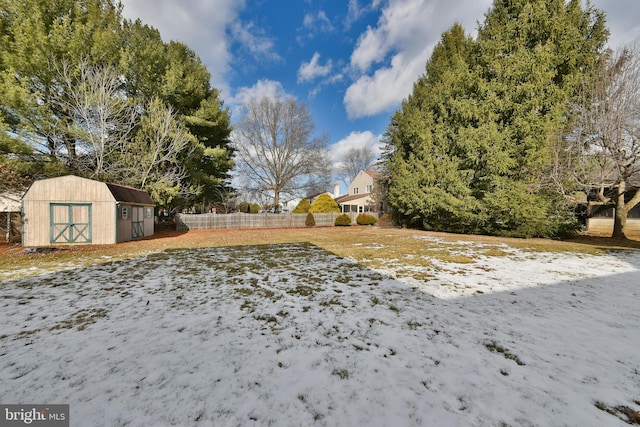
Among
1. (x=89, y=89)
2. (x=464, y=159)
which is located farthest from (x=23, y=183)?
(x=464, y=159)

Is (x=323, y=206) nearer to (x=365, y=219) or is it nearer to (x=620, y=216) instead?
(x=365, y=219)

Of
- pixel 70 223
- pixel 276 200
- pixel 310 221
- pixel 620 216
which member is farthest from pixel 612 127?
pixel 276 200

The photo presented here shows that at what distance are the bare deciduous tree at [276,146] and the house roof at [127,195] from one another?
41.2ft

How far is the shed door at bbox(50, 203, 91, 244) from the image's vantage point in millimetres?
10320

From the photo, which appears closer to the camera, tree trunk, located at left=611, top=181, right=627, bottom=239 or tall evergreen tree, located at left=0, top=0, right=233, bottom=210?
tree trunk, located at left=611, top=181, right=627, bottom=239

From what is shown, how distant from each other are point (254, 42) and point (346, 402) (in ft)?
66.3

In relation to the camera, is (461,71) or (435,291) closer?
(435,291)

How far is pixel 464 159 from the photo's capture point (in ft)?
50.4

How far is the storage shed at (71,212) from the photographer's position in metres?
10.0

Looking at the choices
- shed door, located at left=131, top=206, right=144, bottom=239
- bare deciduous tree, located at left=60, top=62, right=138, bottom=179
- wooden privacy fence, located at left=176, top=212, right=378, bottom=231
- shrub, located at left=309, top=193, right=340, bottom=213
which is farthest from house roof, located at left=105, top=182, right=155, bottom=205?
shrub, located at left=309, top=193, right=340, bottom=213

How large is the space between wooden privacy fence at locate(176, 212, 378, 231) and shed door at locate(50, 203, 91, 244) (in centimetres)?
775

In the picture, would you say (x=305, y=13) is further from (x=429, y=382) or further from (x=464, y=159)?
(x=429, y=382)

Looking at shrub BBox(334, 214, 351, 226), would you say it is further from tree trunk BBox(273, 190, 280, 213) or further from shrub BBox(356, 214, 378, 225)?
tree trunk BBox(273, 190, 280, 213)

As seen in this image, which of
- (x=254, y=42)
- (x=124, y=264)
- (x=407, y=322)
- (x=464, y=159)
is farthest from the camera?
(x=254, y=42)
